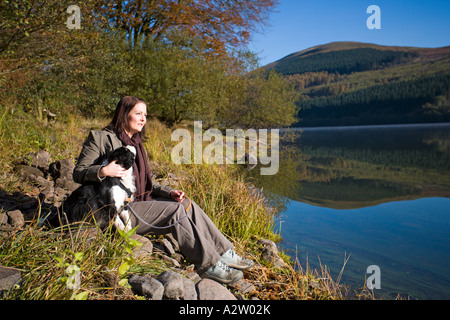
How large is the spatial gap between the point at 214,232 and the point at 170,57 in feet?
36.6

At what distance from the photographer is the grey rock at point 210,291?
241 centimetres

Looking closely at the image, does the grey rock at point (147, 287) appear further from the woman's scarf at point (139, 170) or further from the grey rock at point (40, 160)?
the grey rock at point (40, 160)

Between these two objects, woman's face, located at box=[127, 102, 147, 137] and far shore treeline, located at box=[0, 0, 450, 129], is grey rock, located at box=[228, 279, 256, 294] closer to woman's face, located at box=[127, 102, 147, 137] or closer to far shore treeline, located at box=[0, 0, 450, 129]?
Answer: woman's face, located at box=[127, 102, 147, 137]

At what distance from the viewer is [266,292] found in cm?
298

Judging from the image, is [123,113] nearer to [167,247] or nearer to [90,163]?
[90,163]

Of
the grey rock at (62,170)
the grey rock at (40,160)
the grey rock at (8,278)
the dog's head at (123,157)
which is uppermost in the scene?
the dog's head at (123,157)

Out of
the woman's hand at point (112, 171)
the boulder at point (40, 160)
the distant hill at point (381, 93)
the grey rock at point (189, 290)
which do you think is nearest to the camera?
the grey rock at point (189, 290)

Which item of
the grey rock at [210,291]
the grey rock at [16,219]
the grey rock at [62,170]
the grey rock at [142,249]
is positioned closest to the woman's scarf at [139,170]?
the grey rock at [142,249]

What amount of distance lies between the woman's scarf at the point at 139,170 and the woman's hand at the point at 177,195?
0.21 metres

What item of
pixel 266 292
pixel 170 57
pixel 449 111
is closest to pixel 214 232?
pixel 266 292

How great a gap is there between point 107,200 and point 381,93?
10517 cm

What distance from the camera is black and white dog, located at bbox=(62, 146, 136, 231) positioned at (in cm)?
258

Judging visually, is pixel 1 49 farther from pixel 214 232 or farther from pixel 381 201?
pixel 381 201

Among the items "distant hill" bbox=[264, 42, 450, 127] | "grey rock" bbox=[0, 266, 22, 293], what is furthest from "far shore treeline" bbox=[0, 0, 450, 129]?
"distant hill" bbox=[264, 42, 450, 127]
